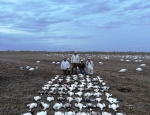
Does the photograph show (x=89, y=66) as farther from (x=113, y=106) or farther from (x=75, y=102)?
(x=113, y=106)

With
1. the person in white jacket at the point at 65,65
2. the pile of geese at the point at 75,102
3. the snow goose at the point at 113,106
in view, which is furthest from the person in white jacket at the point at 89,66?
the snow goose at the point at 113,106

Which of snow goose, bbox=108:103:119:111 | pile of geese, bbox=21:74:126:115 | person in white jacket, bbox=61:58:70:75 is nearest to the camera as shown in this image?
pile of geese, bbox=21:74:126:115

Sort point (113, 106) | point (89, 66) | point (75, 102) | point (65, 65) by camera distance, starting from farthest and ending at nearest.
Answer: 1. point (89, 66)
2. point (65, 65)
3. point (75, 102)
4. point (113, 106)

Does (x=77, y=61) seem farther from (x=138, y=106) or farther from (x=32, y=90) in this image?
(x=138, y=106)

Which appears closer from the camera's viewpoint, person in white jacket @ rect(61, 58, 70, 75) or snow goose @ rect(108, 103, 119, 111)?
snow goose @ rect(108, 103, 119, 111)

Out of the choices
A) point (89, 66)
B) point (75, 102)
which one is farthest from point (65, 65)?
point (75, 102)

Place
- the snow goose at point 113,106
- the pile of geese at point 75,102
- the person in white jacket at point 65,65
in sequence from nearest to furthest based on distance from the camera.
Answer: the pile of geese at point 75,102
the snow goose at point 113,106
the person in white jacket at point 65,65

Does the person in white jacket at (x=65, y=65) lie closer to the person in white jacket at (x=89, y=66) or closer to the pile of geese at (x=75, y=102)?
the person in white jacket at (x=89, y=66)

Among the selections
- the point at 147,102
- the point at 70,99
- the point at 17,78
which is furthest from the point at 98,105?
the point at 17,78

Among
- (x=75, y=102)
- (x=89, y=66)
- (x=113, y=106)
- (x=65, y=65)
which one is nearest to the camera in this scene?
(x=113, y=106)

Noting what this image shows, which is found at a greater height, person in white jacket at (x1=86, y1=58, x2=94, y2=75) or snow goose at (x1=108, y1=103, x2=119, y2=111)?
person in white jacket at (x1=86, y1=58, x2=94, y2=75)

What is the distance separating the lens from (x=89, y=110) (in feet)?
29.8

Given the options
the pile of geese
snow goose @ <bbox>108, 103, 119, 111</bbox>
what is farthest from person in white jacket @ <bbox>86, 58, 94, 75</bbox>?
snow goose @ <bbox>108, 103, 119, 111</bbox>

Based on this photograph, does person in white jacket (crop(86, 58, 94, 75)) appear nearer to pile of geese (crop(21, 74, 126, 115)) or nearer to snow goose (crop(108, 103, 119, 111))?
pile of geese (crop(21, 74, 126, 115))
